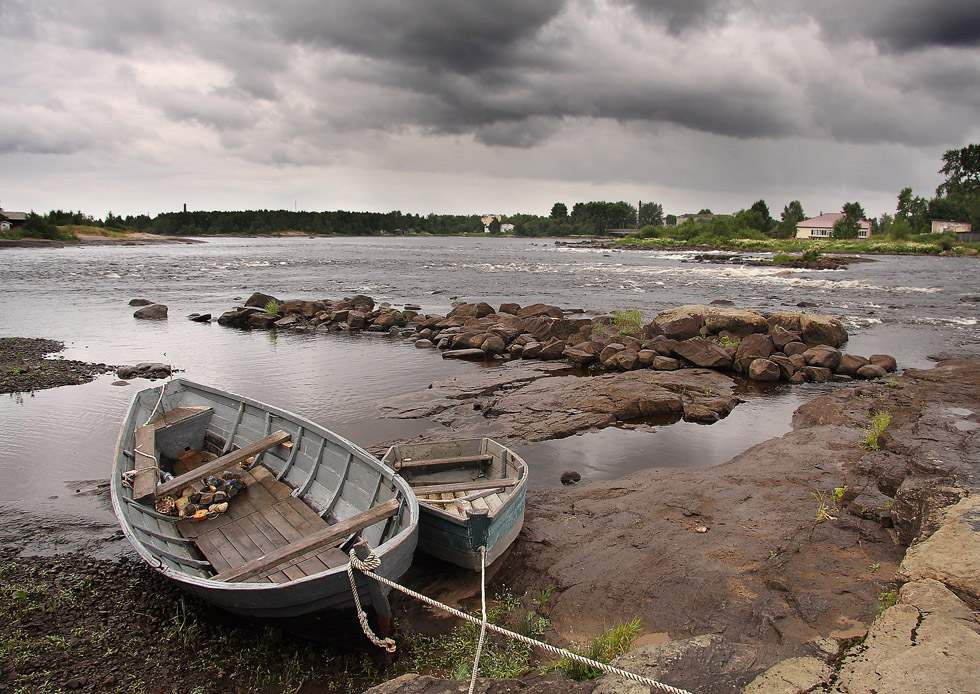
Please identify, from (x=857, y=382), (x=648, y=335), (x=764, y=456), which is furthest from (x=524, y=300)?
(x=764, y=456)

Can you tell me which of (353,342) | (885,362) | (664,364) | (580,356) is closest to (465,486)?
(664,364)

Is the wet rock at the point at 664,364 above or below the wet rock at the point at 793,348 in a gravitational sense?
below

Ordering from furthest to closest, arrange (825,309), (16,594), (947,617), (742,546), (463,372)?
(825,309) < (463,372) < (742,546) < (16,594) < (947,617)

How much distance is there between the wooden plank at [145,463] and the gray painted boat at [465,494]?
9.91 ft

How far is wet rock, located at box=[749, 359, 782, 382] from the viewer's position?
628 inches

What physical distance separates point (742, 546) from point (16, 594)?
27.1 feet

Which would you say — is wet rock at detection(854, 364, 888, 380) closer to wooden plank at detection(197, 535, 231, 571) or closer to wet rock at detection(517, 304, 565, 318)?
wet rock at detection(517, 304, 565, 318)

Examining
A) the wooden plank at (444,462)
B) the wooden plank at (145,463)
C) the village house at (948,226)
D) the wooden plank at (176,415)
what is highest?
the village house at (948,226)

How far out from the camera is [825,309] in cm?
2955

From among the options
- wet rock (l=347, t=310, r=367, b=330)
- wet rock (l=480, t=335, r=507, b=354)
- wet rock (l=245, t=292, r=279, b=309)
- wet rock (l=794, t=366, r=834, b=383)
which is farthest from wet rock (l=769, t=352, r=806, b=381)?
wet rock (l=245, t=292, r=279, b=309)

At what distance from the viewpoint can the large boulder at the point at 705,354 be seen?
16.8 meters

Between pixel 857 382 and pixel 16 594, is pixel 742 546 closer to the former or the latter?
pixel 16 594

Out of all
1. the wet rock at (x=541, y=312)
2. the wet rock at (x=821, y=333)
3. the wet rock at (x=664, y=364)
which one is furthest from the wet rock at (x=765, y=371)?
the wet rock at (x=541, y=312)

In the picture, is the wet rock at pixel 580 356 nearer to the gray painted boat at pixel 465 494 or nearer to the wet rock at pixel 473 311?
the wet rock at pixel 473 311
